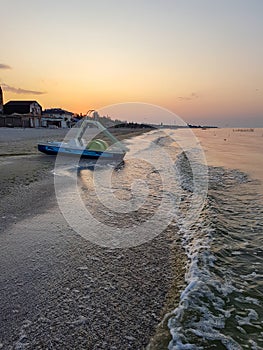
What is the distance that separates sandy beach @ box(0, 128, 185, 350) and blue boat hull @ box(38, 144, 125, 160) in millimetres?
11007

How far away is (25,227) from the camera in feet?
19.5

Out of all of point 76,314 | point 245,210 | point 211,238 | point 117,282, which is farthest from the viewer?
point 245,210

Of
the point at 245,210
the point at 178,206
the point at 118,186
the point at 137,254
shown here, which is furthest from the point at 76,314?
the point at 118,186

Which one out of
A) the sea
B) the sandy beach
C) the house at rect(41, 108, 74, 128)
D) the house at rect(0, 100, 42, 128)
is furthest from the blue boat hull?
the house at rect(41, 108, 74, 128)

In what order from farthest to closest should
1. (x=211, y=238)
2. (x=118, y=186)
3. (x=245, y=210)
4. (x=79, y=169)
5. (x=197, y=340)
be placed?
(x=79, y=169), (x=118, y=186), (x=245, y=210), (x=211, y=238), (x=197, y=340)

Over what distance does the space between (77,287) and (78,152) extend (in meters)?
14.0

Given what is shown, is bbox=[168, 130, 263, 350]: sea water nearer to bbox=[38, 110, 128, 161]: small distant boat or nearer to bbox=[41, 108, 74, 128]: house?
bbox=[38, 110, 128, 161]: small distant boat

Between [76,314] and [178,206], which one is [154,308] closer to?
[76,314]

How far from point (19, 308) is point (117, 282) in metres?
1.39

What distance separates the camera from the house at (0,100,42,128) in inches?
2490

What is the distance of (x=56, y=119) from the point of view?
83.9 meters

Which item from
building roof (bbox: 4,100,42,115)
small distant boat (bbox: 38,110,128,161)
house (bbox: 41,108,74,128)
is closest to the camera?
small distant boat (bbox: 38,110,128,161)

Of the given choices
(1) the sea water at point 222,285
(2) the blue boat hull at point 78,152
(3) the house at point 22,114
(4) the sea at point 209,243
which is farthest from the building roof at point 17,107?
(1) the sea water at point 222,285

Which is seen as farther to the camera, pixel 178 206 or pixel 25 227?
pixel 178 206
